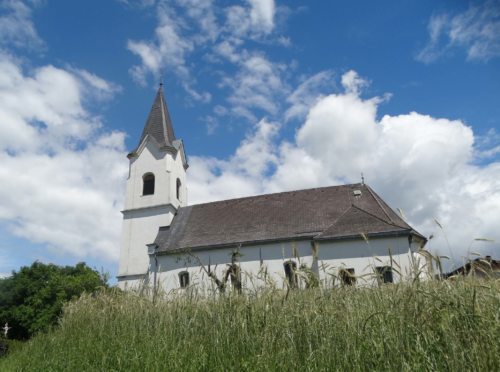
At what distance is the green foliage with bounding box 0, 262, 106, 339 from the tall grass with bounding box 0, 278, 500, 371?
65.1ft

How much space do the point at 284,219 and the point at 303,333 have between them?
21948 millimetres

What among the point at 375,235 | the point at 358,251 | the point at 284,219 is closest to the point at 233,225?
the point at 284,219

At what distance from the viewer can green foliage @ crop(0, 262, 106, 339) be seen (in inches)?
1009

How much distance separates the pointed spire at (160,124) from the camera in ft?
111

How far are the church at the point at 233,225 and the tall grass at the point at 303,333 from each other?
12798mm

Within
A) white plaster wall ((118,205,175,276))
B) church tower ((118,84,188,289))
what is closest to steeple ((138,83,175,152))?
church tower ((118,84,188,289))

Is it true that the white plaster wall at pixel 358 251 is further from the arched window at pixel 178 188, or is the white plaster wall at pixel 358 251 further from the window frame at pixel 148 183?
the window frame at pixel 148 183

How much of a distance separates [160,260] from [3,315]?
1560 centimetres

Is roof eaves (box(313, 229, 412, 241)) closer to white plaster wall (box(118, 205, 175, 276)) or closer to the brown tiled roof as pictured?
the brown tiled roof

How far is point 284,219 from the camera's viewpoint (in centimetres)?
2656

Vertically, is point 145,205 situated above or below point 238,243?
above

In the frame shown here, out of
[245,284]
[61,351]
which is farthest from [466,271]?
[61,351]

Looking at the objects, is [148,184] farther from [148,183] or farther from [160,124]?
[160,124]

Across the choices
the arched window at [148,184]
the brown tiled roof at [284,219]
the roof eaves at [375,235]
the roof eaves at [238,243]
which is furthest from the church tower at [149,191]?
the roof eaves at [375,235]
